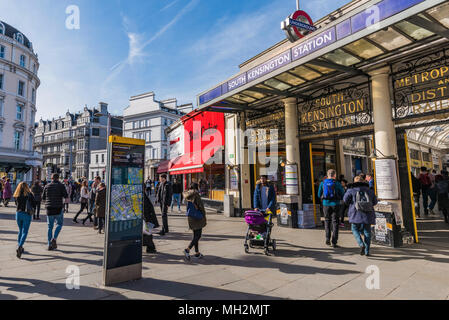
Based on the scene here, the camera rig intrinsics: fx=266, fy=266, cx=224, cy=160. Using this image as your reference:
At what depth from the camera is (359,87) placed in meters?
7.51

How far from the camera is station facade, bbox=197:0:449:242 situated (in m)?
4.95

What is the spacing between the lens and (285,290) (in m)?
3.87

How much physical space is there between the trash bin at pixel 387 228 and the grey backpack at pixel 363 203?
Answer: 34.1 inches

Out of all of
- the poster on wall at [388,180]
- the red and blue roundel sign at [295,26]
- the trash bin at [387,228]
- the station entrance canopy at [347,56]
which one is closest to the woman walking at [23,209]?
the station entrance canopy at [347,56]

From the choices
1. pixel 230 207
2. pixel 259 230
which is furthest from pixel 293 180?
pixel 259 230

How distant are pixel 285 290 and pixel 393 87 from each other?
5766 mm

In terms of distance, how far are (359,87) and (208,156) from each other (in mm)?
7767

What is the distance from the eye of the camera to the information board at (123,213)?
4.12 meters

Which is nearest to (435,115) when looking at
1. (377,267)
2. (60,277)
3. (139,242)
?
(377,267)

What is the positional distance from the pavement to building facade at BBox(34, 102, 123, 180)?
5605cm

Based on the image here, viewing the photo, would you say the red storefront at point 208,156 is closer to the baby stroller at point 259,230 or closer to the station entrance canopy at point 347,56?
the station entrance canopy at point 347,56

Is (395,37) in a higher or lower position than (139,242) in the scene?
higher

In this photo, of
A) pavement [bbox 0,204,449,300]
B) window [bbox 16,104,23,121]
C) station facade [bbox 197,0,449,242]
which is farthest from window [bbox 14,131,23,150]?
station facade [bbox 197,0,449,242]
